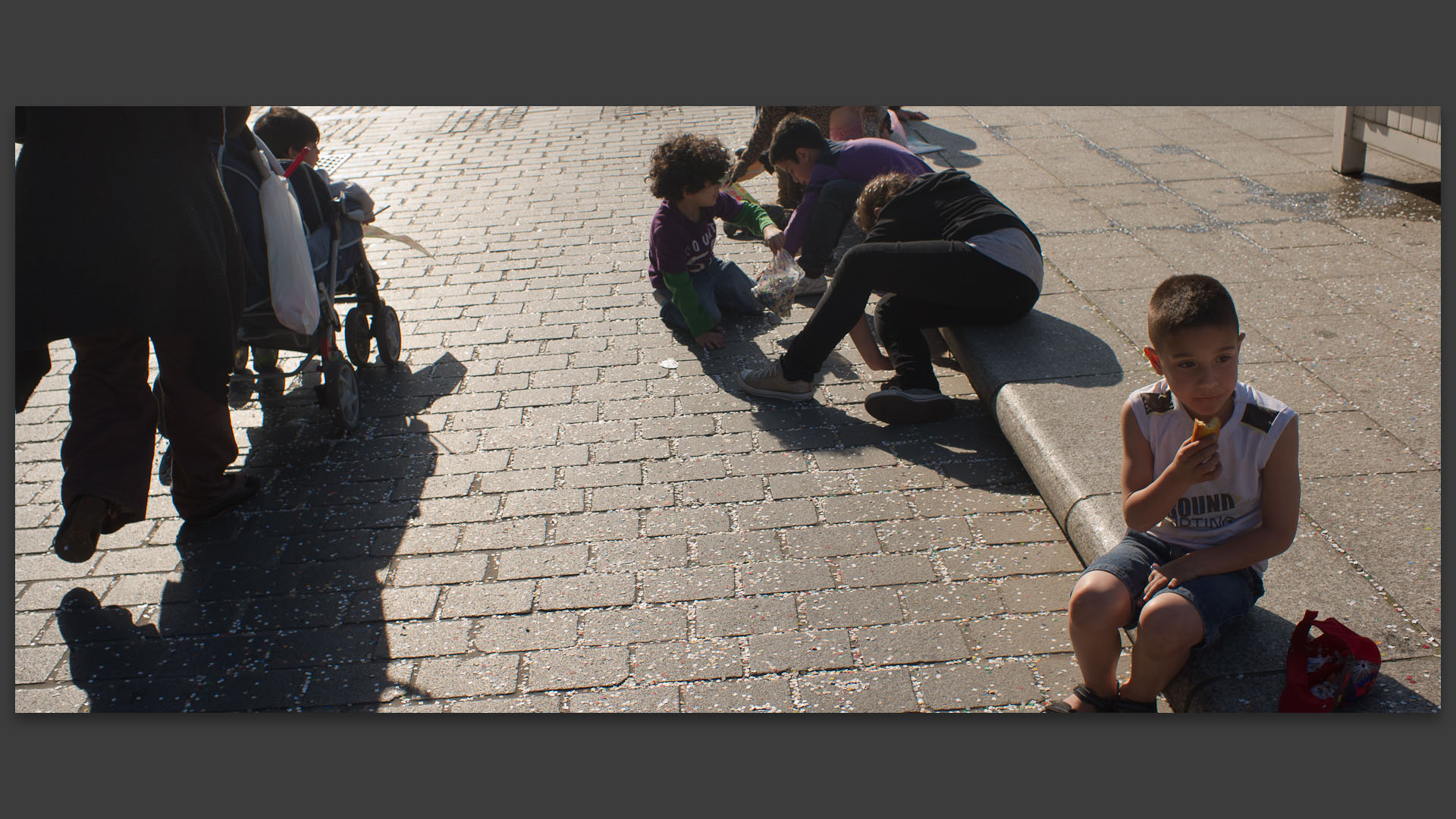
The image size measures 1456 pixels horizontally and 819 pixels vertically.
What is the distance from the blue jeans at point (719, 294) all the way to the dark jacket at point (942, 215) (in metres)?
1.15

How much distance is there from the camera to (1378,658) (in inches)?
104

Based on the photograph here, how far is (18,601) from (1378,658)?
4.25 meters

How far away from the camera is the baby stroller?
14.0ft

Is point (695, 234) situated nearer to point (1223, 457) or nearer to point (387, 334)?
point (387, 334)

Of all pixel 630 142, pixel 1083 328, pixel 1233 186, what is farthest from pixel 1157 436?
pixel 630 142

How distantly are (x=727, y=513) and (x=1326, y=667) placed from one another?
2.06 m

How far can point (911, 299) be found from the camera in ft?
16.2

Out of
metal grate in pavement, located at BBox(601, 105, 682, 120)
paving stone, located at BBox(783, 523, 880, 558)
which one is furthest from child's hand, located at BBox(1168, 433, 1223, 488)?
metal grate in pavement, located at BBox(601, 105, 682, 120)

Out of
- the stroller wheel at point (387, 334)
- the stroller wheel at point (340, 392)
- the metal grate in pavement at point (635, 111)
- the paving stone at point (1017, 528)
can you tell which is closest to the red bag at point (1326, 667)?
the paving stone at point (1017, 528)

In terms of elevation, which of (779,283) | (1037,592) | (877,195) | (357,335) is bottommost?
(1037,592)

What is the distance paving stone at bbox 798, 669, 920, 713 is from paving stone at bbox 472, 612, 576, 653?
0.79 metres

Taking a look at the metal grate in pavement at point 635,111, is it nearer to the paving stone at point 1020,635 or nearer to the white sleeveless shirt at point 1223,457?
the paving stone at point 1020,635

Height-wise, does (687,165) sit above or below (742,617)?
above

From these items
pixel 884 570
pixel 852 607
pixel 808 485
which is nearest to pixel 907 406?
pixel 808 485
